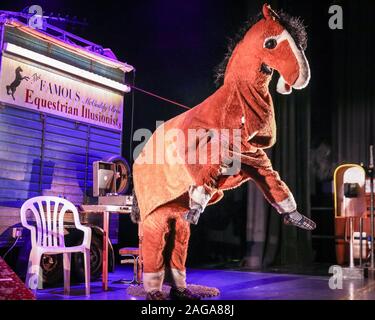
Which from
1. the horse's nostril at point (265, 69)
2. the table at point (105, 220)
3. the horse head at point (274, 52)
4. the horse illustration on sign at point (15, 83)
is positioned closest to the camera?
the horse head at point (274, 52)

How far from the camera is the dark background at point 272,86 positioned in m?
7.05

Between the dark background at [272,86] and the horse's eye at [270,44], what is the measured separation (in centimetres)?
334

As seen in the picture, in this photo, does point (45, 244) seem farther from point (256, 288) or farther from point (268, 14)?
point (268, 14)

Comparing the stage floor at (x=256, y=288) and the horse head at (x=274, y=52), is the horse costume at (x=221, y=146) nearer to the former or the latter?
the horse head at (x=274, y=52)

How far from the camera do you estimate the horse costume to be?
141 inches

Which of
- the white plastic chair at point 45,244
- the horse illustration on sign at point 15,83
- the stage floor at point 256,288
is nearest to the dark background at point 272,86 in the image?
the stage floor at point 256,288

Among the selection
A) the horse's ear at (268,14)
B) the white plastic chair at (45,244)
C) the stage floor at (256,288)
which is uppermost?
the horse's ear at (268,14)

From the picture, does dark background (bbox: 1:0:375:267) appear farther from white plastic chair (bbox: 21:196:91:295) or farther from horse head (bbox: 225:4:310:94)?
horse head (bbox: 225:4:310:94)

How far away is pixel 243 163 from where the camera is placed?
374 cm

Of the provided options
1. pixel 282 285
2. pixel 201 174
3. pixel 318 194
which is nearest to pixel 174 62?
pixel 318 194

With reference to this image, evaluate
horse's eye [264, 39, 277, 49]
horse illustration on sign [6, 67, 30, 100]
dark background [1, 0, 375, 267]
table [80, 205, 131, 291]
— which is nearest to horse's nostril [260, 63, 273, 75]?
A: horse's eye [264, 39, 277, 49]

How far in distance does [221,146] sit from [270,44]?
783 millimetres

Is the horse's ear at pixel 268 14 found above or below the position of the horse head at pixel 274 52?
above

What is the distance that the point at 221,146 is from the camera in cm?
357
